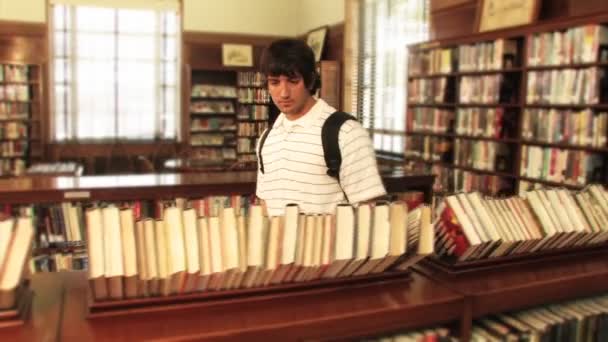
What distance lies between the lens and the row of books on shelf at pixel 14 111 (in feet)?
26.9

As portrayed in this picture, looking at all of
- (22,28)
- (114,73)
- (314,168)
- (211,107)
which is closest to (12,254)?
(314,168)

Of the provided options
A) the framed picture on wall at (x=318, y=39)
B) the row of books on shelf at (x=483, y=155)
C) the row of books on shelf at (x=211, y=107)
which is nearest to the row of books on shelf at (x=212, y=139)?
the row of books on shelf at (x=211, y=107)

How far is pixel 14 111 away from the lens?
8.30m

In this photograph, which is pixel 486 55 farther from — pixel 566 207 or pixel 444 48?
pixel 566 207

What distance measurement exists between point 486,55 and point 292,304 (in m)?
4.08

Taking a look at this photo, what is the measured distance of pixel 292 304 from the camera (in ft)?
4.73

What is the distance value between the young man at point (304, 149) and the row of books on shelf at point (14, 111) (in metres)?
7.51

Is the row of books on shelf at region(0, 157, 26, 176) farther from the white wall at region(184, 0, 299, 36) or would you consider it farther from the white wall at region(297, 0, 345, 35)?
the white wall at region(297, 0, 345, 35)

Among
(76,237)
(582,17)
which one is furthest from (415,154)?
(76,237)

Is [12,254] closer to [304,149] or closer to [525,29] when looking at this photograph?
[304,149]

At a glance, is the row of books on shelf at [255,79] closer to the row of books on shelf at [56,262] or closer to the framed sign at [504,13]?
the row of books on shelf at [56,262]

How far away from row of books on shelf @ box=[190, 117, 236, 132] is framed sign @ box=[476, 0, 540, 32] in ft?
15.6

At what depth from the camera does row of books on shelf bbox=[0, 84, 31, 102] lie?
815 cm

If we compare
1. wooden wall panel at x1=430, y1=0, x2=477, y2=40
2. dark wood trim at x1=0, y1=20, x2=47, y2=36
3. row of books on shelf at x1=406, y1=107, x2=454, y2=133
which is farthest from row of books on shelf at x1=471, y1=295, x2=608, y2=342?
dark wood trim at x1=0, y1=20, x2=47, y2=36
